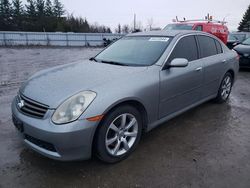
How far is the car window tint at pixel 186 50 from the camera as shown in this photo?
3.30 metres

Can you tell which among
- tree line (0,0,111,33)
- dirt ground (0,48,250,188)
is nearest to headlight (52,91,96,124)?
dirt ground (0,48,250,188)

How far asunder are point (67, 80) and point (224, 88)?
139 inches

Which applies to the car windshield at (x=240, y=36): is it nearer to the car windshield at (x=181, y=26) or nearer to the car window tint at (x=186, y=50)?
the car windshield at (x=181, y=26)

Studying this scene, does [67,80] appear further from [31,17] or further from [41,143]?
[31,17]

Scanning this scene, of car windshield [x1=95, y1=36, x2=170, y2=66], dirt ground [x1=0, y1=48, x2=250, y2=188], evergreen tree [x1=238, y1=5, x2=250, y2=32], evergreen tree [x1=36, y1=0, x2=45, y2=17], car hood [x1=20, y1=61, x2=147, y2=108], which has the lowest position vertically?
dirt ground [x1=0, y1=48, x2=250, y2=188]

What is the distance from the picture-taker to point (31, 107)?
2.41 metres

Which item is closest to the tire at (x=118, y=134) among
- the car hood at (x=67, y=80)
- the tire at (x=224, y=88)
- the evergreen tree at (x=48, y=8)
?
the car hood at (x=67, y=80)

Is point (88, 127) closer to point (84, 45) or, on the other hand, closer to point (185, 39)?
point (185, 39)

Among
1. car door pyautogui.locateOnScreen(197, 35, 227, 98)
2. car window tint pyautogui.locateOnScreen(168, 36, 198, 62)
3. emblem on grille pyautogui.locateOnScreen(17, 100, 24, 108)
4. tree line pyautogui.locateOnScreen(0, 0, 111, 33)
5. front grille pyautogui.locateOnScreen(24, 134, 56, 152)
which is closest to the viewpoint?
front grille pyautogui.locateOnScreen(24, 134, 56, 152)

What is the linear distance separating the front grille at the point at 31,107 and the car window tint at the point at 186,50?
1.89 meters

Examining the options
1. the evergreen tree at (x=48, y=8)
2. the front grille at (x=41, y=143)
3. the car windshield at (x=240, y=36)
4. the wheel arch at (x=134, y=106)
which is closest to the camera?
the front grille at (x=41, y=143)

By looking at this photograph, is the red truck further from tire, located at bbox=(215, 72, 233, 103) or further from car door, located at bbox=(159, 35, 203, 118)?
car door, located at bbox=(159, 35, 203, 118)

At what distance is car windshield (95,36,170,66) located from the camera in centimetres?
315

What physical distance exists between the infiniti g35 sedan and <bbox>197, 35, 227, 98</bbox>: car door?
0.9 inches
